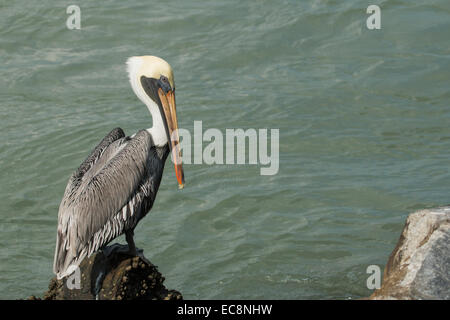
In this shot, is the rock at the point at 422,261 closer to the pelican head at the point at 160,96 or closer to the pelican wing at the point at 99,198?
the pelican head at the point at 160,96

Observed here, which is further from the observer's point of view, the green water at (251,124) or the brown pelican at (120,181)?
the green water at (251,124)

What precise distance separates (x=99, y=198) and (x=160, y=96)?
93 cm

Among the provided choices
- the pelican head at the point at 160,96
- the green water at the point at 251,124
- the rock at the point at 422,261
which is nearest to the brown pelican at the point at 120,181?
the pelican head at the point at 160,96

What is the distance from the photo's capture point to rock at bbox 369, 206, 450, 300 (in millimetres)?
4504

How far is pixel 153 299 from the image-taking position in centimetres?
520

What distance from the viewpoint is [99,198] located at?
5414mm

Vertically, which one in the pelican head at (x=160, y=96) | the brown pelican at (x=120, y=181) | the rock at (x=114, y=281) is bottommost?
the rock at (x=114, y=281)

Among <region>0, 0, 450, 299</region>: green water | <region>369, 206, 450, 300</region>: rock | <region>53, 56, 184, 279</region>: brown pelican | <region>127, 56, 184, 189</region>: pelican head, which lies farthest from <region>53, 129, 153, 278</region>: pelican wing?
<region>369, 206, 450, 300</region>: rock

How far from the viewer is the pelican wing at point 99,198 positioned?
523 centimetres

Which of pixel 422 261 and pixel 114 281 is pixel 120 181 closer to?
pixel 114 281

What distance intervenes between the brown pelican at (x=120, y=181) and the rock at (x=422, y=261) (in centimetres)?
181

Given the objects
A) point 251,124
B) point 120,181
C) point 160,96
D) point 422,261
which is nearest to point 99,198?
point 120,181
